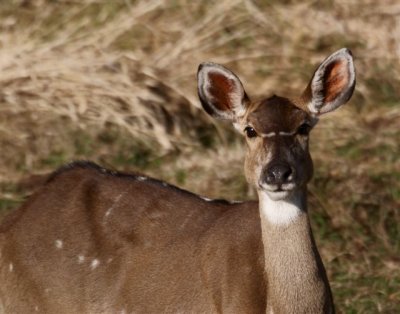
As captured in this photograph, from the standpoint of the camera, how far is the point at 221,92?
7227 mm

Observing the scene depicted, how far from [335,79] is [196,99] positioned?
4.53m

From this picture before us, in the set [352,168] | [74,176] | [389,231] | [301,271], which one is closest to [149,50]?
[352,168]

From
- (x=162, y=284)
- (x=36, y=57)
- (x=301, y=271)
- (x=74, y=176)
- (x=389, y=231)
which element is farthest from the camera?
(x=36, y=57)

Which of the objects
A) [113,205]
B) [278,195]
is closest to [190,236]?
[113,205]

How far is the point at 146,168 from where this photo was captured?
10820 millimetres

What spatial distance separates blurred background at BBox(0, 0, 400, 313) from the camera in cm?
998

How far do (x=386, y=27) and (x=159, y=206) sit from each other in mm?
5345

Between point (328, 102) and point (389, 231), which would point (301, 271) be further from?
point (389, 231)

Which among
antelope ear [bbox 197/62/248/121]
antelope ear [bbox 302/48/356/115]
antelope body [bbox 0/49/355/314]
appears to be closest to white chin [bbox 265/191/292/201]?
antelope body [bbox 0/49/355/314]

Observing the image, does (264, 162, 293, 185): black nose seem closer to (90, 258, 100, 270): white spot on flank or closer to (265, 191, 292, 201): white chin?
(265, 191, 292, 201): white chin

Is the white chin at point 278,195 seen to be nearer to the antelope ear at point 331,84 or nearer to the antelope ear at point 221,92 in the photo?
the antelope ear at point 331,84

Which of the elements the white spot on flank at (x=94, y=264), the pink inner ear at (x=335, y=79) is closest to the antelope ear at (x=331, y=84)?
the pink inner ear at (x=335, y=79)

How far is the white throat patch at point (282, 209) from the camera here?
664 centimetres

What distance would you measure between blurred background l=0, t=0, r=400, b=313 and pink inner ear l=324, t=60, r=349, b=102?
7.41 ft
